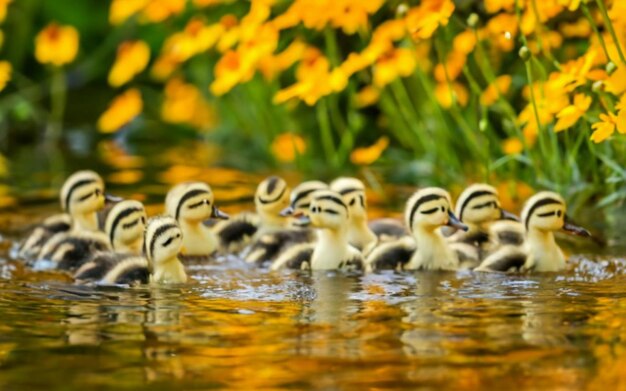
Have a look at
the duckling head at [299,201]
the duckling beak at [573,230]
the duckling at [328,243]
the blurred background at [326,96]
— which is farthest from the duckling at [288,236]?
the duckling beak at [573,230]

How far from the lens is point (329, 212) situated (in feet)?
24.8

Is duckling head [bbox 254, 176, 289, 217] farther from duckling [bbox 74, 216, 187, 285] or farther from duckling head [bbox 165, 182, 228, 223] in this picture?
duckling [bbox 74, 216, 187, 285]

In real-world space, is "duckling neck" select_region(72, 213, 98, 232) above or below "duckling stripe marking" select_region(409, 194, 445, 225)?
above

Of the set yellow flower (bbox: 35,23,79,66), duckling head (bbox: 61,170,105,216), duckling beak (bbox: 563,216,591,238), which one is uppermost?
yellow flower (bbox: 35,23,79,66)

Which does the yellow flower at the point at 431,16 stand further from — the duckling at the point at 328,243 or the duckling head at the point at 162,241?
the duckling head at the point at 162,241

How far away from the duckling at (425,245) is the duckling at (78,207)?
1.77m

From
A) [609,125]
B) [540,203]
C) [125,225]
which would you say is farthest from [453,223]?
[125,225]

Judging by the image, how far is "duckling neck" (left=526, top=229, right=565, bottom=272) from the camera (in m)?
7.25

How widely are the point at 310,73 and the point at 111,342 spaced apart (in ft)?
10.5

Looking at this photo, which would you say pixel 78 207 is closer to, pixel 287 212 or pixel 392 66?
pixel 287 212

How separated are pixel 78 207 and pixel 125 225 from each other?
0.78 meters

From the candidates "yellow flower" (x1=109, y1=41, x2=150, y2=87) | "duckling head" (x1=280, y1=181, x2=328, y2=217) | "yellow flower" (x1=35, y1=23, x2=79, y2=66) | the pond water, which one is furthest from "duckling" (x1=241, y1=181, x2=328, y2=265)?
"yellow flower" (x1=35, y1=23, x2=79, y2=66)

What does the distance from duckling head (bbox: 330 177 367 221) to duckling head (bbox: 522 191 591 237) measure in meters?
1.03

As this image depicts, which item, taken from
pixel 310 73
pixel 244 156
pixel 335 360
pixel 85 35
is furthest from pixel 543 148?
pixel 85 35
